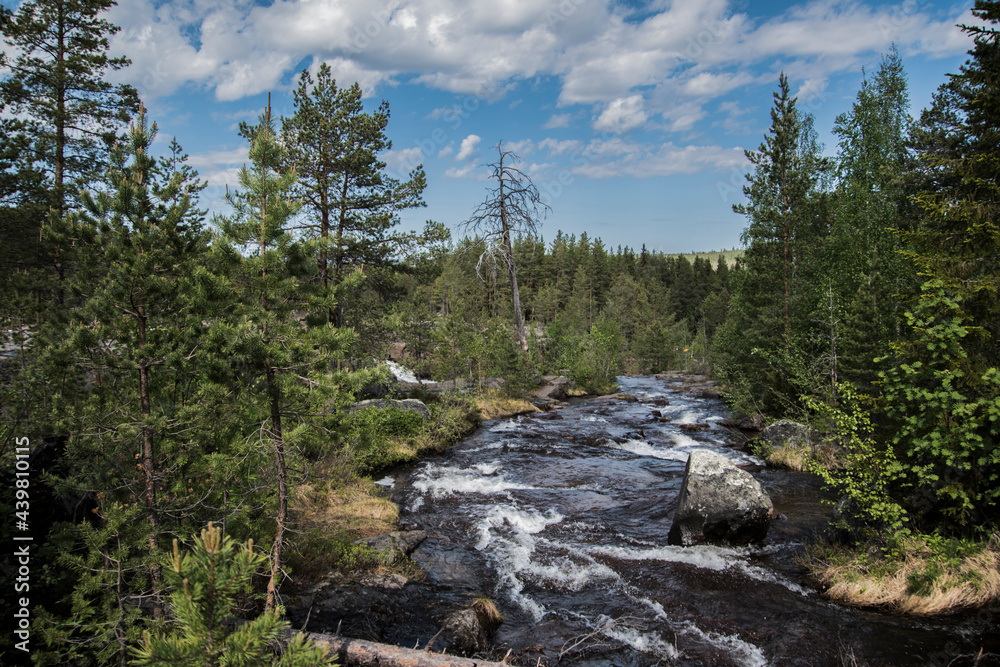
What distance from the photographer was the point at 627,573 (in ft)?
25.4

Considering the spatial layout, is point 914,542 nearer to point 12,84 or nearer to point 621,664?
point 621,664

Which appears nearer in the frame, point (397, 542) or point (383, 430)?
point (397, 542)

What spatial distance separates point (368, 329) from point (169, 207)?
1196 centimetres

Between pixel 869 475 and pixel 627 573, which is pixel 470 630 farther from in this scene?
pixel 869 475

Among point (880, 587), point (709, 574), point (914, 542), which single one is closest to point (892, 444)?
point (914, 542)

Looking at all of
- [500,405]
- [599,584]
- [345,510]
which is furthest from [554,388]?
[599,584]

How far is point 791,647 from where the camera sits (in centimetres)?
573

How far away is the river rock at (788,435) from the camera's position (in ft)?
44.8

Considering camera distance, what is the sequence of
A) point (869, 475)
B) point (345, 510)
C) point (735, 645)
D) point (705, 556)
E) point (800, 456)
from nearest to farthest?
point (735, 645)
point (869, 475)
point (705, 556)
point (345, 510)
point (800, 456)

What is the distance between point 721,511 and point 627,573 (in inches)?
82.4

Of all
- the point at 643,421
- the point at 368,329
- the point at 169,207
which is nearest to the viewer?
the point at 169,207

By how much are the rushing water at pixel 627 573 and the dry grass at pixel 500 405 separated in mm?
6474

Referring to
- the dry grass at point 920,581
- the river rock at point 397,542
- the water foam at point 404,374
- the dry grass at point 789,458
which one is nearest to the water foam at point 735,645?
the dry grass at point 920,581

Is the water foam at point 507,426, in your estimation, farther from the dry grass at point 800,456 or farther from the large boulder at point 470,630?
the large boulder at point 470,630
